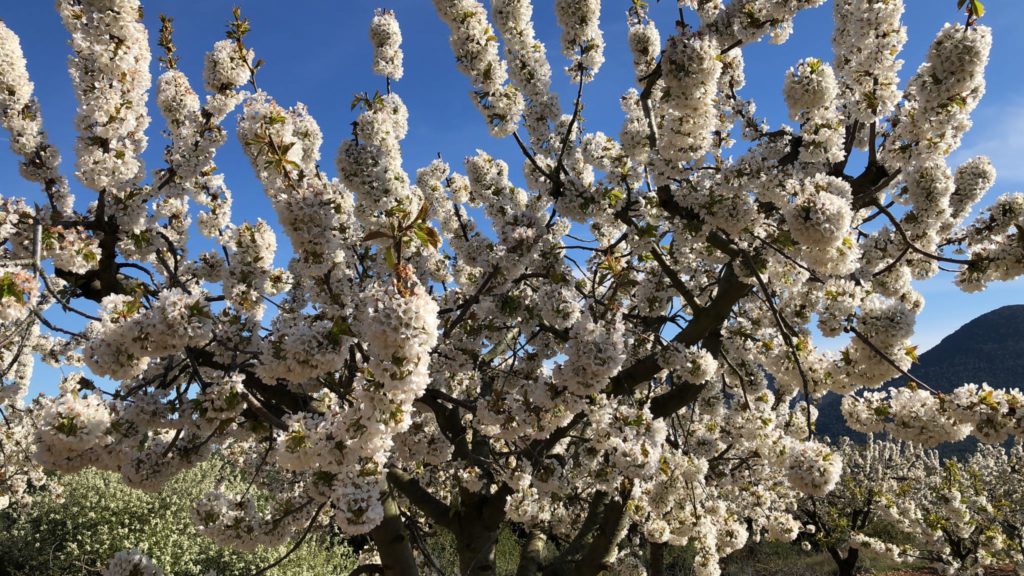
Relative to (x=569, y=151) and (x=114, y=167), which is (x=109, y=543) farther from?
(x=569, y=151)

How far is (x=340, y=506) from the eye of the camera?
292 centimetres

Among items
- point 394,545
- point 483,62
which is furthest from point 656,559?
point 483,62

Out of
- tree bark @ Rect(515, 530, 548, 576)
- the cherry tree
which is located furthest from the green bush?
the cherry tree

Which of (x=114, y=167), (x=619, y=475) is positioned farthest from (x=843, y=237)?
(x=114, y=167)

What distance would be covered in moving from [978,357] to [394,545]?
91909mm

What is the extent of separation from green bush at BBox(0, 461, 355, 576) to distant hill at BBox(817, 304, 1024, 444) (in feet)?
186

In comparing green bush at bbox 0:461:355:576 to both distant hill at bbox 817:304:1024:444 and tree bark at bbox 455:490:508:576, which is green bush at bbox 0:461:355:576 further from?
distant hill at bbox 817:304:1024:444

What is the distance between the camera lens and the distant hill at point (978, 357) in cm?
6135

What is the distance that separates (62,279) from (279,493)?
331 cm

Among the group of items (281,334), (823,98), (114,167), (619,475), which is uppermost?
(114,167)

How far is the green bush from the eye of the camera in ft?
35.6

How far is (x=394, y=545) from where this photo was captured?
5750 mm

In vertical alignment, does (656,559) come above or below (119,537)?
below

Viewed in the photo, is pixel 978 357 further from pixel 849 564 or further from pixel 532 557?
pixel 532 557
